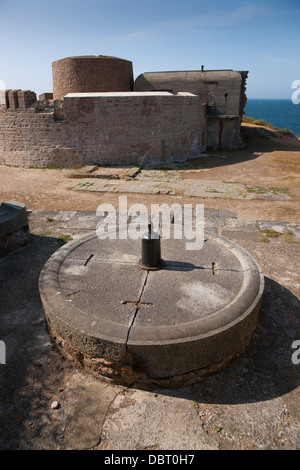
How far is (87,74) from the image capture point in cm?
1709

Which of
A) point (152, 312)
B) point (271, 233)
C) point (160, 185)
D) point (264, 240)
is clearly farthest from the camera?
point (160, 185)

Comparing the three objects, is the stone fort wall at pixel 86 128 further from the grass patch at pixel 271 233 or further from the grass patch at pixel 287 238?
the grass patch at pixel 287 238

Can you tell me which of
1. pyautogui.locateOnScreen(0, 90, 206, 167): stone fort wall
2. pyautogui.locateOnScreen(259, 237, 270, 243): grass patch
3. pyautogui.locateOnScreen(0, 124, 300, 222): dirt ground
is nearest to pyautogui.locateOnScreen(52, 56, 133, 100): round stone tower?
pyautogui.locateOnScreen(0, 90, 206, 167): stone fort wall

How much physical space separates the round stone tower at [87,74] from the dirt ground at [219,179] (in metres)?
6.66

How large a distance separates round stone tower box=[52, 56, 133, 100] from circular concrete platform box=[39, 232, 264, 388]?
49.4 feet

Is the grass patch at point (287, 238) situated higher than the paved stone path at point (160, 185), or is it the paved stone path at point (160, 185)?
the paved stone path at point (160, 185)

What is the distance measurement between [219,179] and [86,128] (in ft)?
18.8

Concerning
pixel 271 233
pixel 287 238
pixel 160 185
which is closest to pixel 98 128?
pixel 160 185

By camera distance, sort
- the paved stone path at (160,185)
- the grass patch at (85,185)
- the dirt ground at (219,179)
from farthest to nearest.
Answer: the grass patch at (85,185), the paved stone path at (160,185), the dirt ground at (219,179)

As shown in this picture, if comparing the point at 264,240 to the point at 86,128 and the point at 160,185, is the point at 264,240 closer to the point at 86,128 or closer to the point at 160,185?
the point at 160,185

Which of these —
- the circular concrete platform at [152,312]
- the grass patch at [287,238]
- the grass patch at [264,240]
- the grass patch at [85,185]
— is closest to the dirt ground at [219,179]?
the grass patch at [85,185]

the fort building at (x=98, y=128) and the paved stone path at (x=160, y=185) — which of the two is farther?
the fort building at (x=98, y=128)

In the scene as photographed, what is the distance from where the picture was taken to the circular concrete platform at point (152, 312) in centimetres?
324
